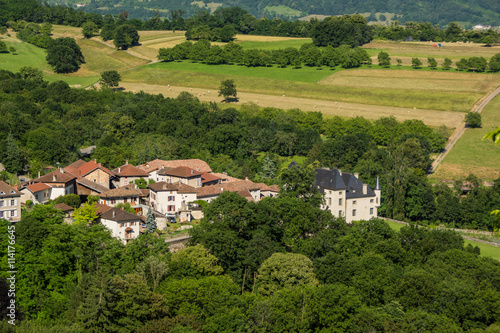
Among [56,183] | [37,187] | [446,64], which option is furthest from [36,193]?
[446,64]

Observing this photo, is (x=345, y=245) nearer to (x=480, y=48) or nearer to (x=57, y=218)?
(x=57, y=218)

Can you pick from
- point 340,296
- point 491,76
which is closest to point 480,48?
point 491,76

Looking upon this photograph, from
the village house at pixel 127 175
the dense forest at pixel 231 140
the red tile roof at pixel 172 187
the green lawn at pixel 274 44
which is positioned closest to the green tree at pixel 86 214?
the red tile roof at pixel 172 187

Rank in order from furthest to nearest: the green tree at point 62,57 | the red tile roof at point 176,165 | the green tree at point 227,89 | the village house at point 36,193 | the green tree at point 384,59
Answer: the green tree at point 384,59 → the green tree at point 62,57 → the green tree at point 227,89 → the red tile roof at point 176,165 → the village house at point 36,193

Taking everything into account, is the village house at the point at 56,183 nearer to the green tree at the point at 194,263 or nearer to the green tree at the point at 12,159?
the green tree at the point at 12,159

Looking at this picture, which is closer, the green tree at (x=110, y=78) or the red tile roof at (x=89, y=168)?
the red tile roof at (x=89, y=168)
